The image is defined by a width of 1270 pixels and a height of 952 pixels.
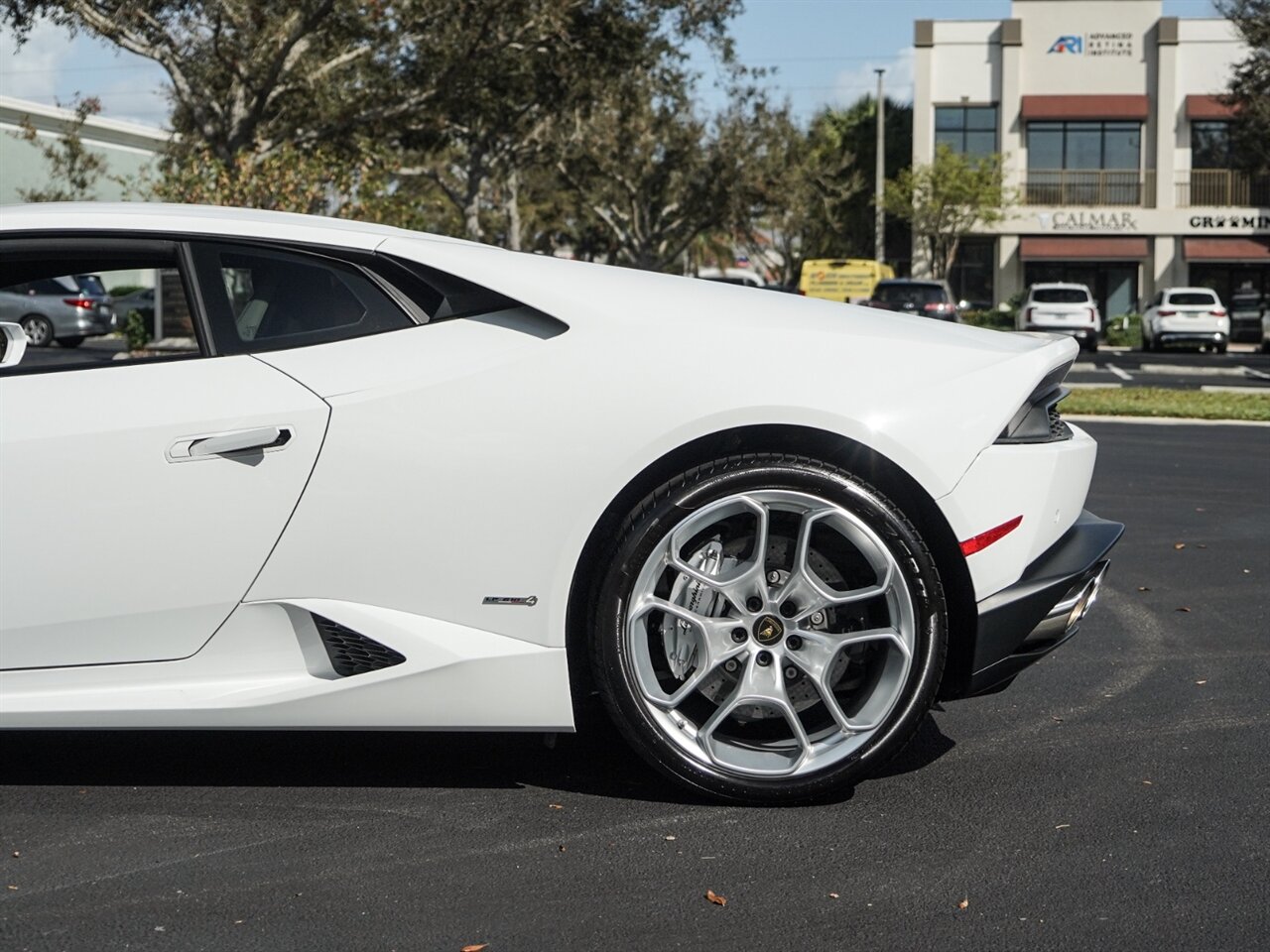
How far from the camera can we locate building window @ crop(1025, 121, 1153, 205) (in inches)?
2055

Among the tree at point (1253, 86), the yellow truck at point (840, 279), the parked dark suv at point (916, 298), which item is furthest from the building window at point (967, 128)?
the parked dark suv at point (916, 298)

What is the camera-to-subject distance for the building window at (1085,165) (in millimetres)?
52188

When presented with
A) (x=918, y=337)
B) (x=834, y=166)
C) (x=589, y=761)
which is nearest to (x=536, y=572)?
(x=589, y=761)

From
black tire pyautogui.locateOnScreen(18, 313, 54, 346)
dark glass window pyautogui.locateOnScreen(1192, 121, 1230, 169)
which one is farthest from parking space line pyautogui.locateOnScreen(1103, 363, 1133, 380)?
dark glass window pyautogui.locateOnScreen(1192, 121, 1230, 169)

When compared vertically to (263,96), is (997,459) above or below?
below

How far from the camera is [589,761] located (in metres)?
4.14

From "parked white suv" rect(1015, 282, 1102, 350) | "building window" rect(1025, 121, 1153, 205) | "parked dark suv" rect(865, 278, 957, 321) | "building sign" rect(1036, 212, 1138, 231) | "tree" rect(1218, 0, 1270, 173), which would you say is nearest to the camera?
"parked dark suv" rect(865, 278, 957, 321)

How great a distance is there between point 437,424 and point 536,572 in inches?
15.7

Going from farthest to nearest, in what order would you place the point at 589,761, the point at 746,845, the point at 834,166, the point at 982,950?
the point at 834,166 → the point at 589,761 → the point at 746,845 → the point at 982,950

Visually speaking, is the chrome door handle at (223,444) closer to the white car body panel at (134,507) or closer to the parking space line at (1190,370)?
the white car body panel at (134,507)

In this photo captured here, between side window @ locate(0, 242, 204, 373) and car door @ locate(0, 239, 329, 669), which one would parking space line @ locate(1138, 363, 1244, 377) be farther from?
car door @ locate(0, 239, 329, 669)

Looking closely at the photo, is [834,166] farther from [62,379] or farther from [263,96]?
[62,379]

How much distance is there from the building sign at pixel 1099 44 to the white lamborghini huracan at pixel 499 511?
2038 inches

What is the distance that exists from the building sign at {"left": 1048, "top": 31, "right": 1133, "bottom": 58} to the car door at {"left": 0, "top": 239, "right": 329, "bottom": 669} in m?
52.4
